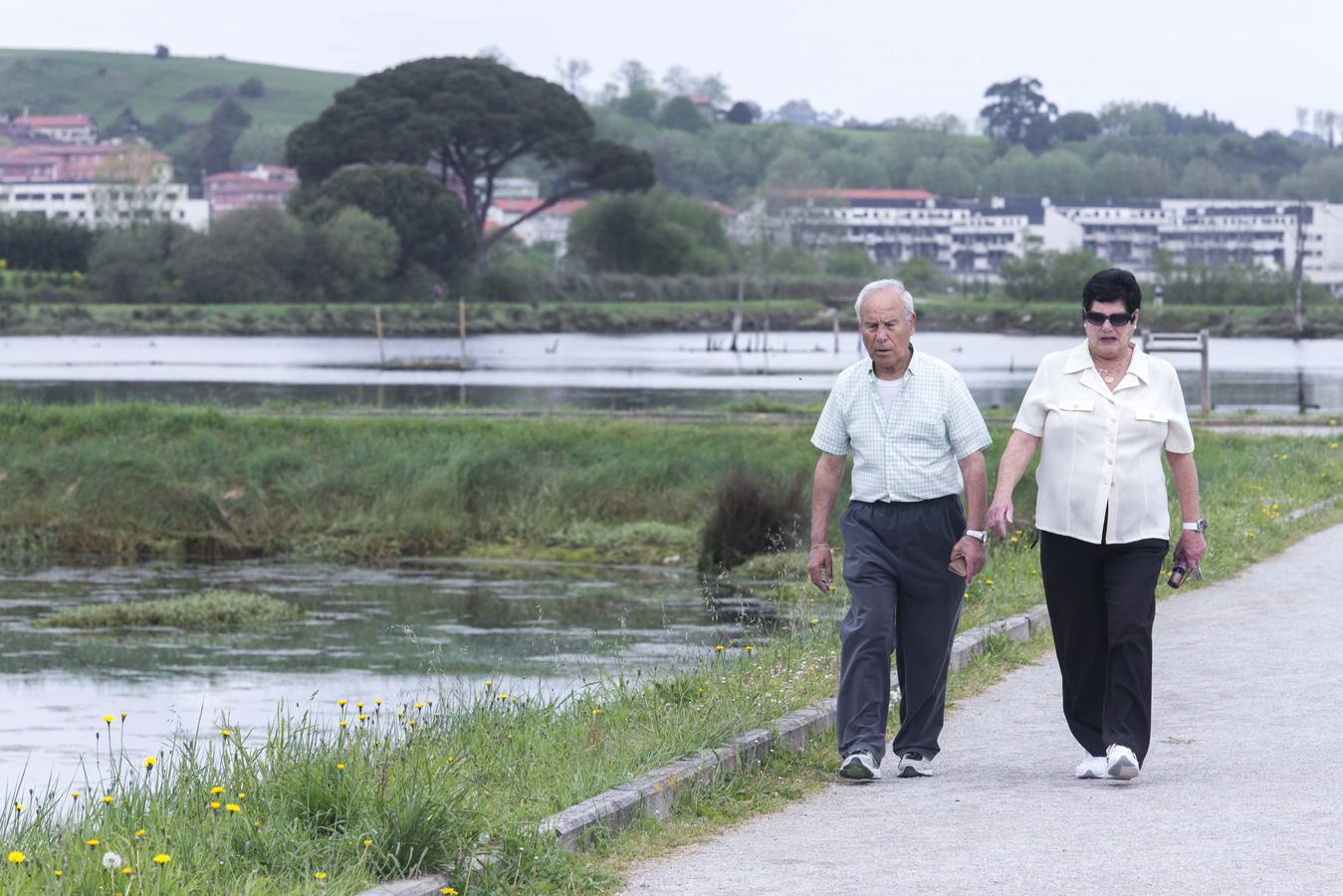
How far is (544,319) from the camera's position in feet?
362

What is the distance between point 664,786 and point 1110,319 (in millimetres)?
2474

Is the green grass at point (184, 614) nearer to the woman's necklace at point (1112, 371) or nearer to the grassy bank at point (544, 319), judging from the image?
the woman's necklace at point (1112, 371)

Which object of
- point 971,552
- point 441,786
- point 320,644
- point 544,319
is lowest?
point 320,644

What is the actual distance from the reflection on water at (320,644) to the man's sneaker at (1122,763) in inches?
161

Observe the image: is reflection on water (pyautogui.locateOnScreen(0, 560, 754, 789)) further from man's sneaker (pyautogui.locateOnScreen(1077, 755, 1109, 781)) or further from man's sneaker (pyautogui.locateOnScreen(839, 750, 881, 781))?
man's sneaker (pyautogui.locateOnScreen(1077, 755, 1109, 781))

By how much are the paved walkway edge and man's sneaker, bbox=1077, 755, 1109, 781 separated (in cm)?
124

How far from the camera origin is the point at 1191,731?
8.96 m

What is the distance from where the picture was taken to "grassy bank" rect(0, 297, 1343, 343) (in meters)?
99.2

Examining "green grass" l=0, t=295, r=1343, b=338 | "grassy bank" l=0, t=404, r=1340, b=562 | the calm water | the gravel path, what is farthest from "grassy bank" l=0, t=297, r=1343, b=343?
the gravel path

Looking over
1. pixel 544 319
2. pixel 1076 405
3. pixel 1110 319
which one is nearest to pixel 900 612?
pixel 1076 405

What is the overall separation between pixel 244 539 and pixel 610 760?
59.8ft

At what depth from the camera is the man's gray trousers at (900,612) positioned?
7945 millimetres

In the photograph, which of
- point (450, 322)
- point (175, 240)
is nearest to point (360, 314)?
point (450, 322)

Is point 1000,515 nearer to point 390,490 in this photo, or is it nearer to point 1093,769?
point 1093,769
